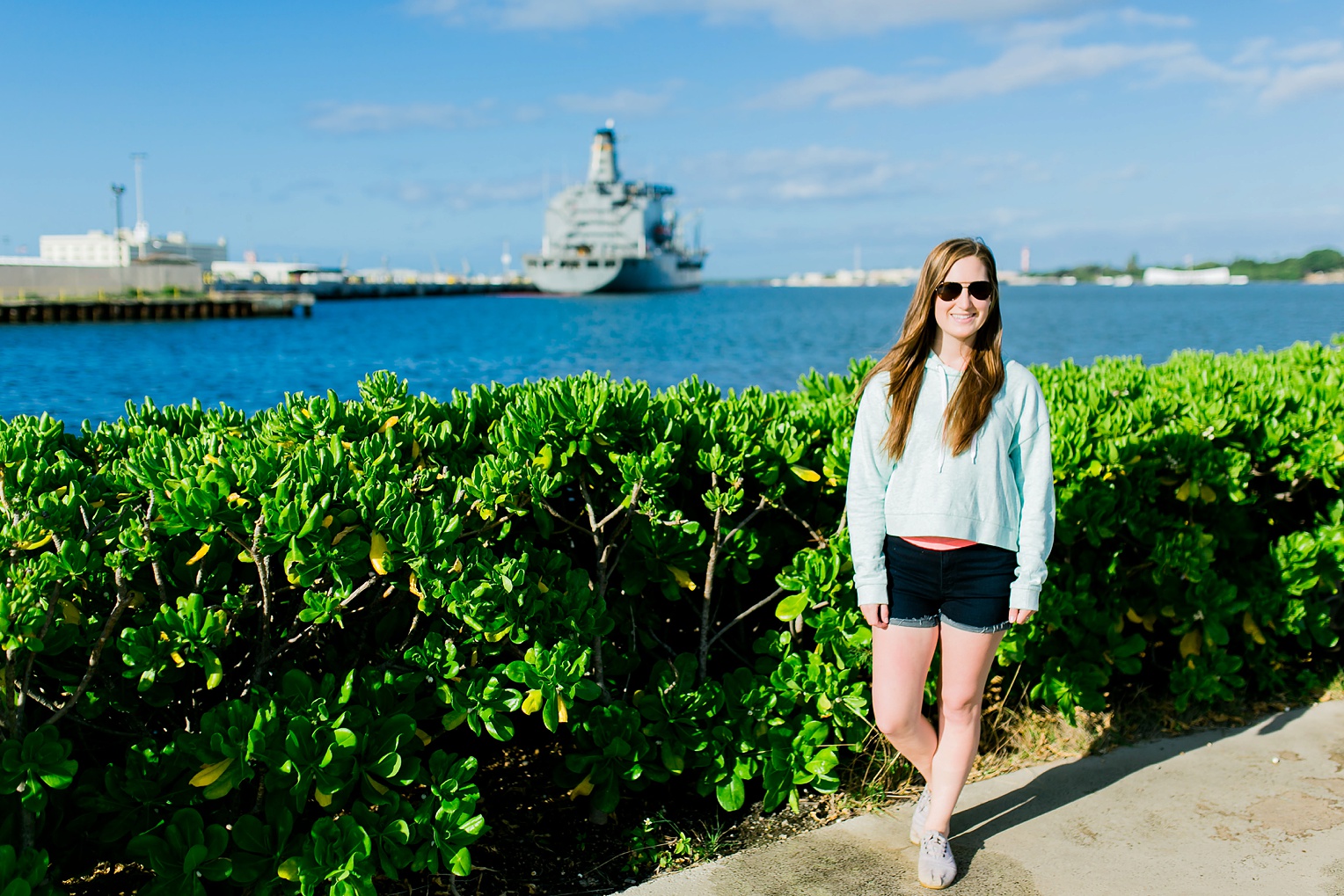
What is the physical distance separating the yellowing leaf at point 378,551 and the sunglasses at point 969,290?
1.93 metres

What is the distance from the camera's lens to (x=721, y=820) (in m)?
3.67

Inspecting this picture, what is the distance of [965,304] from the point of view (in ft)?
10.3

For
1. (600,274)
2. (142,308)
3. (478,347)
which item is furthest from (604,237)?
(478,347)

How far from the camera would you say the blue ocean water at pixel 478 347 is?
28.7 metres

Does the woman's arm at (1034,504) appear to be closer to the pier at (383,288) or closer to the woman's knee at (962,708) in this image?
the woman's knee at (962,708)

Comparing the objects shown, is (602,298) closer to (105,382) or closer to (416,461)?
(105,382)

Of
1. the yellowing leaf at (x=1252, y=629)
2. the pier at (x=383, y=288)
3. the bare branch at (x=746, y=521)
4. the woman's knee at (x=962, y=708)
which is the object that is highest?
the pier at (x=383, y=288)

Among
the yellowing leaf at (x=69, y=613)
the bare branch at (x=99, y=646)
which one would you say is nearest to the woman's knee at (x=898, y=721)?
the bare branch at (x=99, y=646)

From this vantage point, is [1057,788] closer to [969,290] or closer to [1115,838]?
[1115,838]

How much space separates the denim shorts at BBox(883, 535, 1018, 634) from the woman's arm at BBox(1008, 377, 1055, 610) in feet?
0.18

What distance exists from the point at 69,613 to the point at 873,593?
92.1 inches

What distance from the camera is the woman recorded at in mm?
3074

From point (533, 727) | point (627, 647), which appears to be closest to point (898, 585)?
point (627, 647)

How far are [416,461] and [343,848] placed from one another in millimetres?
1328
